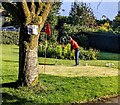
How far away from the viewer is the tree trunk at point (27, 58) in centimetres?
1038

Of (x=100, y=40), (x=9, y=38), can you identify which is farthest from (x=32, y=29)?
(x=9, y=38)

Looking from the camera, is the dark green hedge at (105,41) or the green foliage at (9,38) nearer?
the dark green hedge at (105,41)

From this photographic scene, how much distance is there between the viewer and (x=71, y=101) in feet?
33.1

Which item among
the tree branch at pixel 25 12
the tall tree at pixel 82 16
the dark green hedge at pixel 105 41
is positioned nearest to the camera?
the tree branch at pixel 25 12

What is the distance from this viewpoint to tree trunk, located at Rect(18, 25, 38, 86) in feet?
34.1

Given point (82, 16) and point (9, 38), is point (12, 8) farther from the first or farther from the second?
point (82, 16)

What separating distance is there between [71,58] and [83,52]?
1218 mm

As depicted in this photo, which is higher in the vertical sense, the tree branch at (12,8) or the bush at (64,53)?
the tree branch at (12,8)

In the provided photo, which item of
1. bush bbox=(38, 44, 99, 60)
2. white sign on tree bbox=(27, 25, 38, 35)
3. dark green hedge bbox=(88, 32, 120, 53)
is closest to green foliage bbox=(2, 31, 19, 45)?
dark green hedge bbox=(88, 32, 120, 53)

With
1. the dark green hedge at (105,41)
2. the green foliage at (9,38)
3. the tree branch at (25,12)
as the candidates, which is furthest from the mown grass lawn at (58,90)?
the green foliage at (9,38)

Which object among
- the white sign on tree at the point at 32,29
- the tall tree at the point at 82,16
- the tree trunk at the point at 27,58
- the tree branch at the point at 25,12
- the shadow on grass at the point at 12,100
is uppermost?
the tall tree at the point at 82,16

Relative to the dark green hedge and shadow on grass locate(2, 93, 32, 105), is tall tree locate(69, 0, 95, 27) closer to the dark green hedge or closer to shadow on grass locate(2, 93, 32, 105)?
the dark green hedge

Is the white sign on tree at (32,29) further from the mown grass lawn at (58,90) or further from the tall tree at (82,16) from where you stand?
the tall tree at (82,16)

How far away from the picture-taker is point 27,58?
34.1 ft
